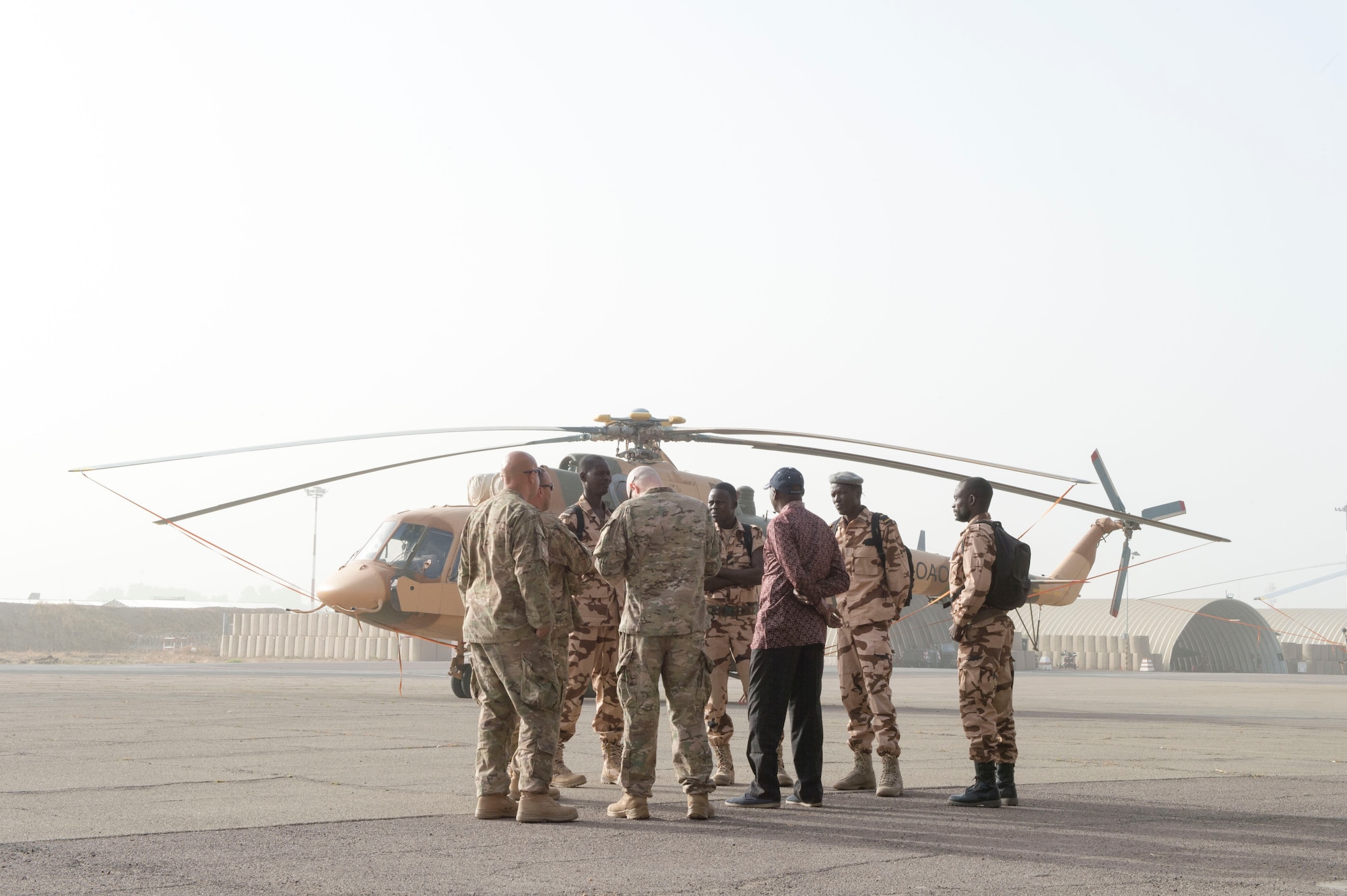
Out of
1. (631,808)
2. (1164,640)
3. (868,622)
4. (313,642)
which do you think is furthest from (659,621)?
(1164,640)

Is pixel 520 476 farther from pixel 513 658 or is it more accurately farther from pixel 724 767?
pixel 724 767

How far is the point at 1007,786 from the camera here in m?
7.54

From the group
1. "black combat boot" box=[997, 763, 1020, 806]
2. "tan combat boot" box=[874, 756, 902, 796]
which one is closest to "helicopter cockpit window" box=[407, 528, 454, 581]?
"tan combat boot" box=[874, 756, 902, 796]

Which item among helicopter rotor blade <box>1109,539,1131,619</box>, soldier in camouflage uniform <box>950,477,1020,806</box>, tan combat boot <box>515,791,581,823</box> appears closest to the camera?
tan combat boot <box>515,791,581,823</box>

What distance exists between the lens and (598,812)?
23.2 ft

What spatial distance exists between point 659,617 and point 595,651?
4.94 ft

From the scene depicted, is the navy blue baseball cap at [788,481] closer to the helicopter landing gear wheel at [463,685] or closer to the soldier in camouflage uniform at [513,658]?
the soldier in camouflage uniform at [513,658]

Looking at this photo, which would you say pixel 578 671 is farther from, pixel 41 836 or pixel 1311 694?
pixel 1311 694

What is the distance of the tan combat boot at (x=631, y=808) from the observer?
6.74 metres

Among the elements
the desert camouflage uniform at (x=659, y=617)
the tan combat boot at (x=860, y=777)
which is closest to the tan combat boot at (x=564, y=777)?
the desert camouflage uniform at (x=659, y=617)

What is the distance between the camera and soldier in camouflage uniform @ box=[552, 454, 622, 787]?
823 centimetres

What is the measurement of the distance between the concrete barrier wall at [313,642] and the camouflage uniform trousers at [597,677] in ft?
139

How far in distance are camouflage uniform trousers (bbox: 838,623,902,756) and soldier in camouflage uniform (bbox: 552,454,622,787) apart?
154 centimetres

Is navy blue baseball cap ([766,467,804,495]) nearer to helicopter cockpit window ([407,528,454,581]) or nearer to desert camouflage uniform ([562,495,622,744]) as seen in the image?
desert camouflage uniform ([562,495,622,744])
